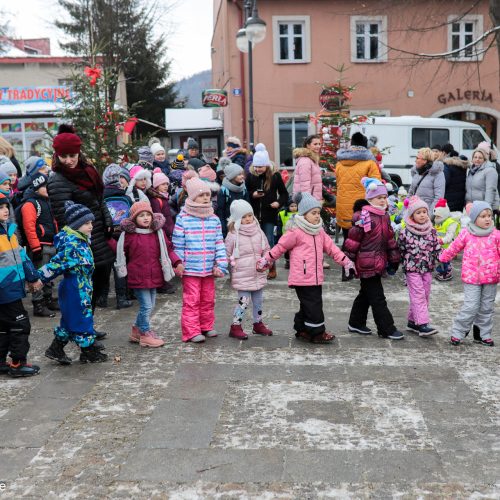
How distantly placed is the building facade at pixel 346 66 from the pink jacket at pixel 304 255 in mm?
16485

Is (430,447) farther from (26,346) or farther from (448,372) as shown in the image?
(26,346)

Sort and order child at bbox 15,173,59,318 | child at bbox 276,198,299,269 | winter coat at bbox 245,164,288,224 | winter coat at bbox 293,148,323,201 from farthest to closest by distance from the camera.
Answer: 1. child at bbox 276,198,299,269
2. winter coat at bbox 245,164,288,224
3. winter coat at bbox 293,148,323,201
4. child at bbox 15,173,59,318

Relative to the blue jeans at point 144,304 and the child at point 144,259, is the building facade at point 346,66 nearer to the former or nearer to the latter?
the child at point 144,259

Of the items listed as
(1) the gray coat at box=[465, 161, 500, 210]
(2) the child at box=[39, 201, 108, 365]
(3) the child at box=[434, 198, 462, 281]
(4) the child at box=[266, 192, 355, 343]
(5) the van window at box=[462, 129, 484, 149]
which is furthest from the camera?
(5) the van window at box=[462, 129, 484, 149]

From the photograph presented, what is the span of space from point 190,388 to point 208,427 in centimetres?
77

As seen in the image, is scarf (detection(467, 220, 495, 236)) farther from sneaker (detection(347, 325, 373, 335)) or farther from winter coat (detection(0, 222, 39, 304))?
winter coat (detection(0, 222, 39, 304))

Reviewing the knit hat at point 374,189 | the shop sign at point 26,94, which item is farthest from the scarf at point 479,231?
the shop sign at point 26,94

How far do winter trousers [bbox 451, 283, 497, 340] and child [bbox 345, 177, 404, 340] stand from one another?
1.95ft

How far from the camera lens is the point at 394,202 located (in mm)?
10625

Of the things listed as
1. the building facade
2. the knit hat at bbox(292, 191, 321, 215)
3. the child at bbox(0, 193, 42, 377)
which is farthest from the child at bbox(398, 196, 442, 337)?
the building facade

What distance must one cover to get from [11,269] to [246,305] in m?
2.37

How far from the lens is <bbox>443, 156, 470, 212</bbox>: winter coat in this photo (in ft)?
35.5

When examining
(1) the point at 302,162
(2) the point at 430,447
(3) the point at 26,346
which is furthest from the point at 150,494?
(1) the point at 302,162

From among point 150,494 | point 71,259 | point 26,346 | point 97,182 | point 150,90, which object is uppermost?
point 150,90
